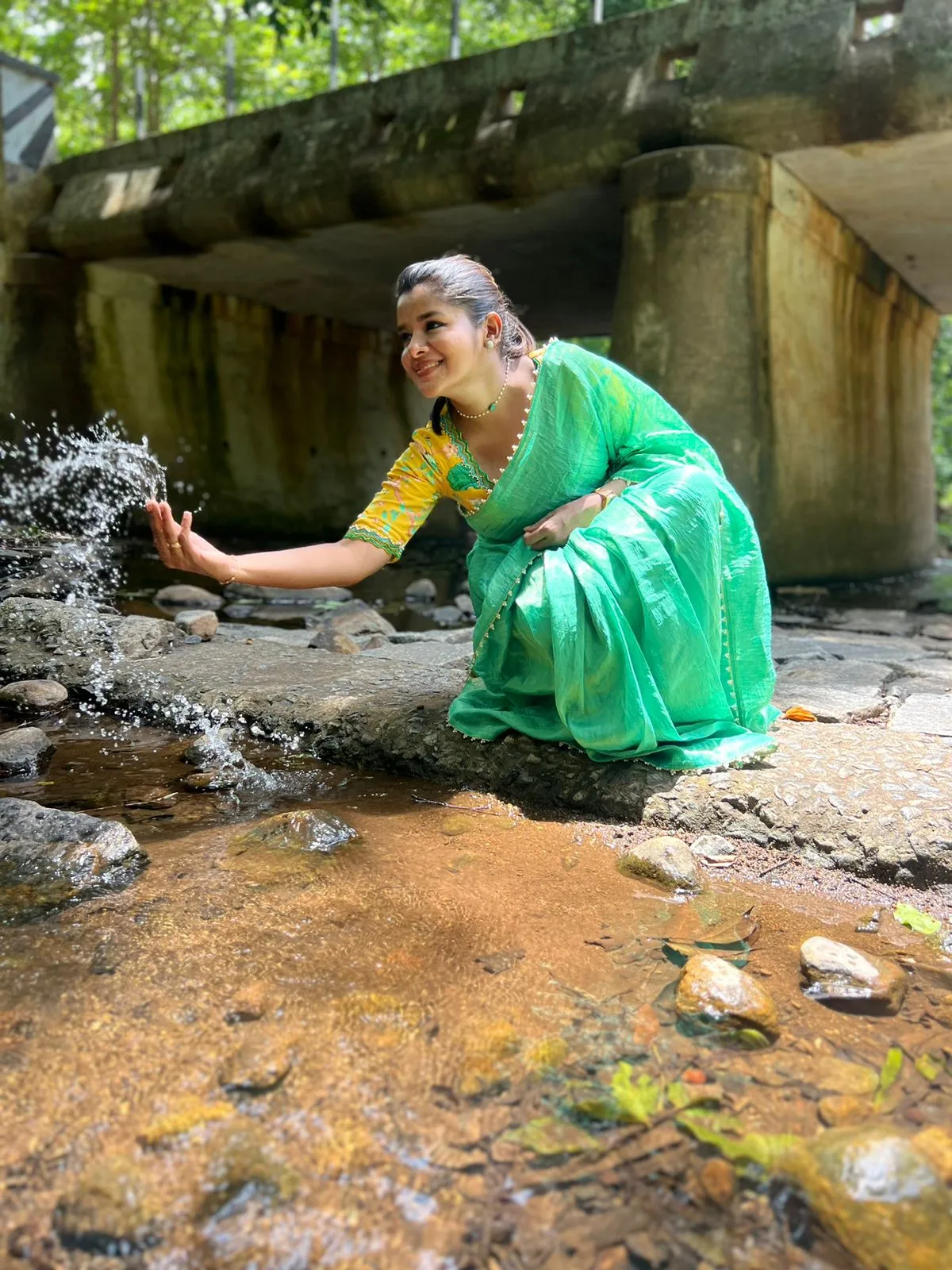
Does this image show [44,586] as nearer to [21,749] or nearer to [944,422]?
[21,749]

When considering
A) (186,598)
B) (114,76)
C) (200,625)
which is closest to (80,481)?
(186,598)

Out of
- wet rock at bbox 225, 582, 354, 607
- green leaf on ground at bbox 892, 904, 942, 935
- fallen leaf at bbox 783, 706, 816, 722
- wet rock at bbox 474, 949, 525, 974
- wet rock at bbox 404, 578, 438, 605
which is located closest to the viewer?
wet rock at bbox 474, 949, 525, 974

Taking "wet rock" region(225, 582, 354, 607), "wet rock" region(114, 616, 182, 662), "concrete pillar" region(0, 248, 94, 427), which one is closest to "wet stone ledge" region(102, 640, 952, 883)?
"wet rock" region(114, 616, 182, 662)

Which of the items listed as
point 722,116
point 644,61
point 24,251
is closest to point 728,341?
point 722,116

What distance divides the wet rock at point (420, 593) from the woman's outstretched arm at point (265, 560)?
3352 millimetres

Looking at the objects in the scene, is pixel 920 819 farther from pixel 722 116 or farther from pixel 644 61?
pixel 644 61

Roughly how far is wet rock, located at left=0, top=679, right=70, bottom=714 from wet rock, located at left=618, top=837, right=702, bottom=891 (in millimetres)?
1773

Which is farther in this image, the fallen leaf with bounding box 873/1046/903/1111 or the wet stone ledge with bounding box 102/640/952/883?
the wet stone ledge with bounding box 102/640/952/883

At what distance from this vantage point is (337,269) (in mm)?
7281

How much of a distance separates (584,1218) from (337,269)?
7.36m

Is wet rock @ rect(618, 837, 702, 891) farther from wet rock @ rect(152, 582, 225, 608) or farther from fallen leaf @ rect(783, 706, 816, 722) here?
wet rock @ rect(152, 582, 225, 608)

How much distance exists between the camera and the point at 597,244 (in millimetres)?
6273

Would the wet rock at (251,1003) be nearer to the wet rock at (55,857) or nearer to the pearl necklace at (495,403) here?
the wet rock at (55,857)

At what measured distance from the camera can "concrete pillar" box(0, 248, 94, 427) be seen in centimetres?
715
